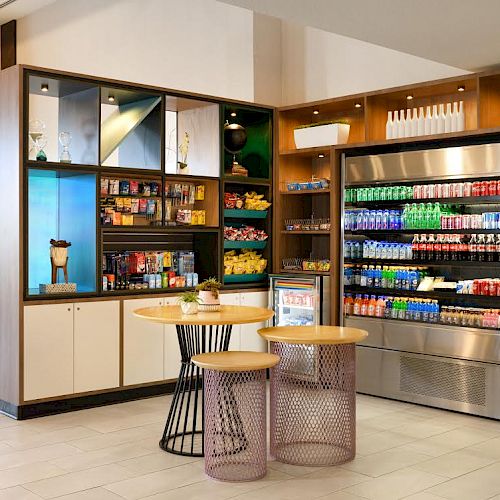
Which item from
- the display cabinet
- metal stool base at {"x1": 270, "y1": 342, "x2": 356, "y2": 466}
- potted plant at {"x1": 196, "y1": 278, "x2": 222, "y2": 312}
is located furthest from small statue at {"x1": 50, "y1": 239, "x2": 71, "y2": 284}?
metal stool base at {"x1": 270, "y1": 342, "x2": 356, "y2": 466}

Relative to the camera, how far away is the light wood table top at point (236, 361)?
15.6 feet

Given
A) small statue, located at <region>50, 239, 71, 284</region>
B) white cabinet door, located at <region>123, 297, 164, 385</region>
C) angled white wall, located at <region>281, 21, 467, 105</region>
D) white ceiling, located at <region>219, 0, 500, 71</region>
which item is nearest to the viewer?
white ceiling, located at <region>219, 0, 500, 71</region>

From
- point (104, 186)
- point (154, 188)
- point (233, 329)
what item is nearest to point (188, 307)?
point (104, 186)

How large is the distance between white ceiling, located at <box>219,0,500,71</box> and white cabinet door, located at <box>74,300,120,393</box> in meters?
3.04

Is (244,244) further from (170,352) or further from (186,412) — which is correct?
(186,412)

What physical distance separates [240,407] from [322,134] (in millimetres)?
3599

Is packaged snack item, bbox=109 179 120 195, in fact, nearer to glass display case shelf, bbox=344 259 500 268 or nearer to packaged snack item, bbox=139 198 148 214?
packaged snack item, bbox=139 198 148 214

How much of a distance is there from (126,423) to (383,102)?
392 cm

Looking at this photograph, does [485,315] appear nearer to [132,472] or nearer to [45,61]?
[132,472]

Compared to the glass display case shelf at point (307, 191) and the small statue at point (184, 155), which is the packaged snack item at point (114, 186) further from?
the glass display case shelf at point (307, 191)

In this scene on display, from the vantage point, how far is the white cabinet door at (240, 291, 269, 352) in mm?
7870

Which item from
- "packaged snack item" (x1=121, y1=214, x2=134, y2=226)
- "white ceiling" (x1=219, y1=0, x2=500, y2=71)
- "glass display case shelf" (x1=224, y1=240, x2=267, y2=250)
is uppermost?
"white ceiling" (x1=219, y1=0, x2=500, y2=71)

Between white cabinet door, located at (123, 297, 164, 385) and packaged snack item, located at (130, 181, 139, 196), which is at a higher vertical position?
packaged snack item, located at (130, 181, 139, 196)

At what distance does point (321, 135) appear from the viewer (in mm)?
7738
